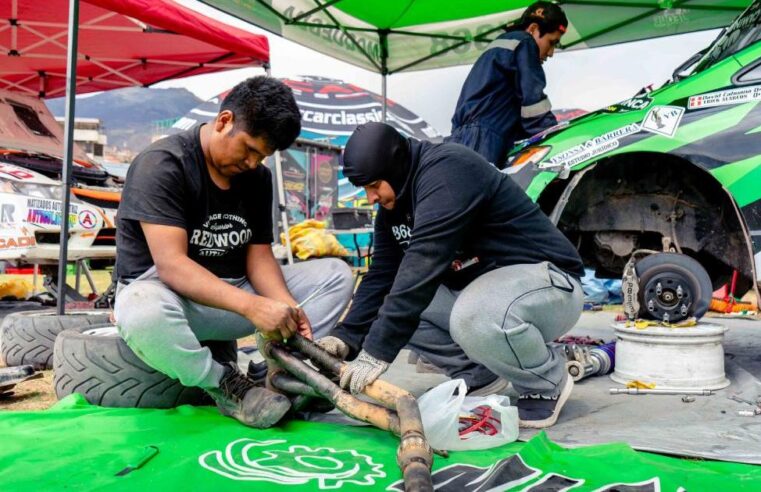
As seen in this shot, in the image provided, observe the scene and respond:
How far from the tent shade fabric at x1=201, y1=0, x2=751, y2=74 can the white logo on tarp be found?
3539mm

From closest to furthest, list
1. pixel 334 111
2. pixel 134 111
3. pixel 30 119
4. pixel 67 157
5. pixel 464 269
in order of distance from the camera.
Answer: pixel 464 269
pixel 67 157
pixel 30 119
pixel 334 111
pixel 134 111

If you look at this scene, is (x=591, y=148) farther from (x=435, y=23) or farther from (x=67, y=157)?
(x=435, y=23)

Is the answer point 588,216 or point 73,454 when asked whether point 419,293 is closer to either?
point 73,454

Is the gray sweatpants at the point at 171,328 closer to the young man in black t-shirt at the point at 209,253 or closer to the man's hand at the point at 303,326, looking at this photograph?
the young man in black t-shirt at the point at 209,253

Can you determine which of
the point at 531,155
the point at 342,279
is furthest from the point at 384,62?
the point at 342,279

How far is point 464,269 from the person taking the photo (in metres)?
2.41

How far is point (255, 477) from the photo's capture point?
5.14 feet

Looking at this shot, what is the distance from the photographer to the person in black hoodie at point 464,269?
189 centimetres

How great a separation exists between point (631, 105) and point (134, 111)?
2627 centimetres

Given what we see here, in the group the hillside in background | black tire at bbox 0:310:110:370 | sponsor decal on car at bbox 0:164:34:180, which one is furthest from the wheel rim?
the hillside in background

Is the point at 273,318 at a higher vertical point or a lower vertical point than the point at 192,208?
lower

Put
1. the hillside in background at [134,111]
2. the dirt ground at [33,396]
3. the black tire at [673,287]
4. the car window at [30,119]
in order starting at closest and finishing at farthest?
1. the dirt ground at [33,396]
2. the black tire at [673,287]
3. the car window at [30,119]
4. the hillside in background at [134,111]

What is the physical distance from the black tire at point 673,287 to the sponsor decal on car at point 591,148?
1.88ft

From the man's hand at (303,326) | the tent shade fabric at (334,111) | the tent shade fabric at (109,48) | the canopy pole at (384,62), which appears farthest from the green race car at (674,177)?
the tent shade fabric at (334,111)
